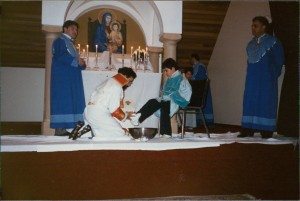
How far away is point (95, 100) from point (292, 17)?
305 cm

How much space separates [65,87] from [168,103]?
1640 mm

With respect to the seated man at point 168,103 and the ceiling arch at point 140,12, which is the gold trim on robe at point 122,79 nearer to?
the seated man at point 168,103

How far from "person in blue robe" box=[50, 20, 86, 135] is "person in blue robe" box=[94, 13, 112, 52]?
18.5 feet

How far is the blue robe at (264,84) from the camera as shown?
168 inches

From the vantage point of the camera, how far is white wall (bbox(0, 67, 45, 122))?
33.6 feet

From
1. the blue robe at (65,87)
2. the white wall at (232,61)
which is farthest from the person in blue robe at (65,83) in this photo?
the white wall at (232,61)

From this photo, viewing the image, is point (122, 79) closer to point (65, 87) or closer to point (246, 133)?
point (65, 87)

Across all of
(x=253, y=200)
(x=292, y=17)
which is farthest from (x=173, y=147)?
(x=292, y=17)

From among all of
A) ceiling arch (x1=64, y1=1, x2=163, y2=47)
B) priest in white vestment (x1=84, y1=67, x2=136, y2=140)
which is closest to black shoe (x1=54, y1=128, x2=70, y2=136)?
priest in white vestment (x1=84, y1=67, x2=136, y2=140)

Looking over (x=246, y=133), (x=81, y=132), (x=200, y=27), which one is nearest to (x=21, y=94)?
(x=200, y=27)

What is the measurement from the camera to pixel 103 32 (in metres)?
10.5

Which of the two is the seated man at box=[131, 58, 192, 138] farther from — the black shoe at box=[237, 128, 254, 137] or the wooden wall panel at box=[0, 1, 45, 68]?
the wooden wall panel at box=[0, 1, 45, 68]

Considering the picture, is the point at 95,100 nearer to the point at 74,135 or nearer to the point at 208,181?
the point at 74,135

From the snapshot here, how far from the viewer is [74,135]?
3770mm
